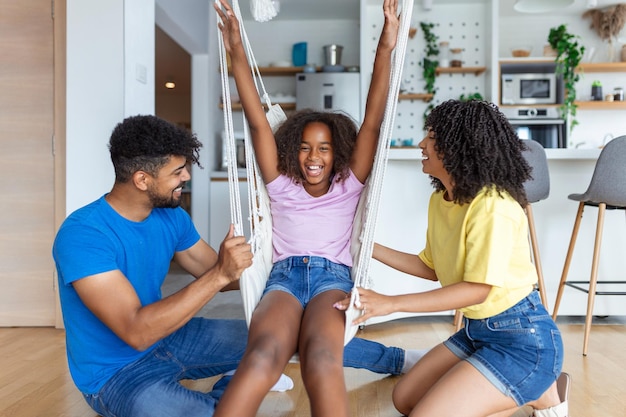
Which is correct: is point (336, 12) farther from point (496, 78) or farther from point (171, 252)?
point (171, 252)

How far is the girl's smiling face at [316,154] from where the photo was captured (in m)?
1.73

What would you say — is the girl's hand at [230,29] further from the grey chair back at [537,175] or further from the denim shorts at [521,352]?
the grey chair back at [537,175]

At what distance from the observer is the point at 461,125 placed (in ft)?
4.94

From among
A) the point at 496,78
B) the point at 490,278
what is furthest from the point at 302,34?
the point at 490,278

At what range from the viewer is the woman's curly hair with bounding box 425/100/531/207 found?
1.48m

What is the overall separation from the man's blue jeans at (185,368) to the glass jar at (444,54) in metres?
3.56

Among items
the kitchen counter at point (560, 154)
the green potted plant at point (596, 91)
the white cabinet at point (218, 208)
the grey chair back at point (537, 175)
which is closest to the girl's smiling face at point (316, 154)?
the kitchen counter at point (560, 154)

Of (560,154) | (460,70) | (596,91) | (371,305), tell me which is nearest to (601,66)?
(596,91)

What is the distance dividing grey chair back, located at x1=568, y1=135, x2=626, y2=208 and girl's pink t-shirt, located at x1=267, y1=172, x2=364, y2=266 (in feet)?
4.24

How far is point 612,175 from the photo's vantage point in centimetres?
248

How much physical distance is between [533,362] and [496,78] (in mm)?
3790

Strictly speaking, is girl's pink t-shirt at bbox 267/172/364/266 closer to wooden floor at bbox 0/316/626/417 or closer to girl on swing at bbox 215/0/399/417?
girl on swing at bbox 215/0/399/417

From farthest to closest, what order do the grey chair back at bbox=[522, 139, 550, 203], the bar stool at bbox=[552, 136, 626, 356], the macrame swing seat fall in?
the grey chair back at bbox=[522, 139, 550, 203] < the bar stool at bbox=[552, 136, 626, 356] < the macrame swing seat

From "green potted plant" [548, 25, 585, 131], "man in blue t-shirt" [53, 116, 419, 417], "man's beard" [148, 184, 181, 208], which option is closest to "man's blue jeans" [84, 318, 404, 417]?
"man in blue t-shirt" [53, 116, 419, 417]
